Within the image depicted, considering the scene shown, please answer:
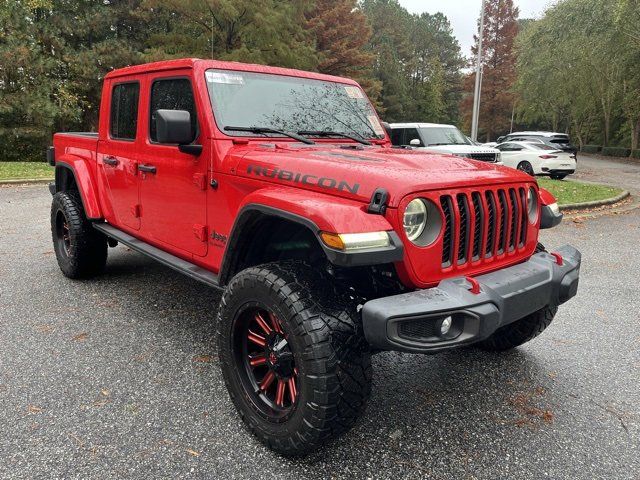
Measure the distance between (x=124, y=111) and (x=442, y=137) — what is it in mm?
10501

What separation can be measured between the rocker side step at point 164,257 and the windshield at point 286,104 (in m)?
0.88

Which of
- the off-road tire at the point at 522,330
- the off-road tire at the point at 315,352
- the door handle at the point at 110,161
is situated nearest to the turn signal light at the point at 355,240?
the off-road tire at the point at 315,352

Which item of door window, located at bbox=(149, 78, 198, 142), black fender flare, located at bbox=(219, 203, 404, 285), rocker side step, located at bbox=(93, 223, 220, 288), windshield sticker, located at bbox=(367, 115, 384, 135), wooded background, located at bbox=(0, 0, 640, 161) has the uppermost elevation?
wooded background, located at bbox=(0, 0, 640, 161)

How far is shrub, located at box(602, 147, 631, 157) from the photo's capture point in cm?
3206

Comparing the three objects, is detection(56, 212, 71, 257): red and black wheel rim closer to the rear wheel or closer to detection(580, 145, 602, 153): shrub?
the rear wheel

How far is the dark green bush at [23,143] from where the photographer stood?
61.0ft

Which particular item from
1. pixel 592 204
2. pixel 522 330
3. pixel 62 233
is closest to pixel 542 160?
pixel 592 204

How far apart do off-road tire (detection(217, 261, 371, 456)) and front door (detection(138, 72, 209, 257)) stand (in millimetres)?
955

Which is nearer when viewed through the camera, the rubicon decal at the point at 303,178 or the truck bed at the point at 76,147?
the rubicon decal at the point at 303,178

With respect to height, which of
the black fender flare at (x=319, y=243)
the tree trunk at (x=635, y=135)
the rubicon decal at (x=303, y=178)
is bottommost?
the black fender flare at (x=319, y=243)

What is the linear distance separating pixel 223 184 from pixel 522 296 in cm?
171

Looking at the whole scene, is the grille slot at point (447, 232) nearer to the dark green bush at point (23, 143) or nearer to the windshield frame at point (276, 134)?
the windshield frame at point (276, 134)

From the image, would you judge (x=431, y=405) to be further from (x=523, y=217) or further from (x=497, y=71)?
(x=497, y=71)

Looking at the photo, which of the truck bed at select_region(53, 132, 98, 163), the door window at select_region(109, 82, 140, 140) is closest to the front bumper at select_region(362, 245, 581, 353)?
the door window at select_region(109, 82, 140, 140)
